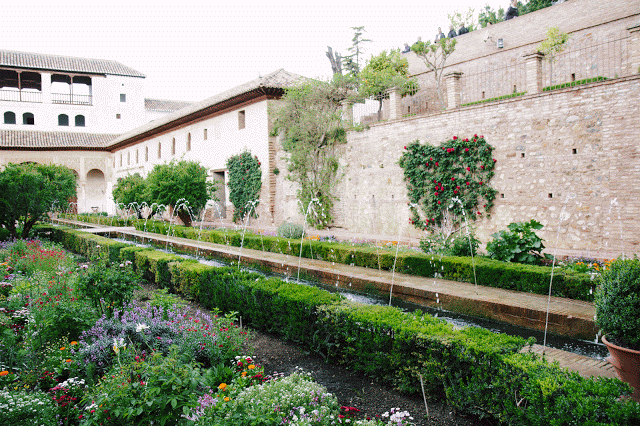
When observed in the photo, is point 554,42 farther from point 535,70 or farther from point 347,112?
point 347,112

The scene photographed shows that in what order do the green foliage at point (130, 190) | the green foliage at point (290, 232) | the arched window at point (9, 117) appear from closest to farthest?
the green foliage at point (290, 232) → the green foliage at point (130, 190) → the arched window at point (9, 117)

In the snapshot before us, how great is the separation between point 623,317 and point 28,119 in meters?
38.7

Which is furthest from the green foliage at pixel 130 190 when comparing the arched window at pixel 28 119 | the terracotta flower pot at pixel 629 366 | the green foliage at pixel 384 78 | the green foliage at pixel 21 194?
the terracotta flower pot at pixel 629 366

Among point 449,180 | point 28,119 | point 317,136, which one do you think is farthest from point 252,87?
point 28,119

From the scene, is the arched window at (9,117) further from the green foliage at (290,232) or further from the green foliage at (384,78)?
the green foliage at (290,232)

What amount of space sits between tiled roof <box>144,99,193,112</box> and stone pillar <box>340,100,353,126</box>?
2773cm

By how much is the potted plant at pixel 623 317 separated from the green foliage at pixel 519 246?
3734mm

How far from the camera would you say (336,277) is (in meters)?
7.00

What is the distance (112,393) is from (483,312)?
13.4ft

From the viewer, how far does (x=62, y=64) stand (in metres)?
32.2

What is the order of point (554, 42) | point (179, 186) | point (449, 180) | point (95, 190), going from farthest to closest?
point (95, 190), point (554, 42), point (179, 186), point (449, 180)

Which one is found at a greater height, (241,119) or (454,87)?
(241,119)

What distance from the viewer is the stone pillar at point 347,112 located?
14.3m

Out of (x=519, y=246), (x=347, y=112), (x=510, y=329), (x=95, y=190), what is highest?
(x=347, y=112)
